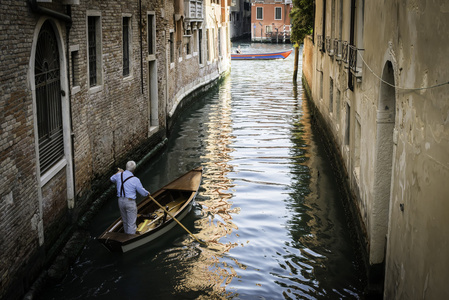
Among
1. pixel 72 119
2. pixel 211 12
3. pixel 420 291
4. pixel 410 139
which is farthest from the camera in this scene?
pixel 211 12

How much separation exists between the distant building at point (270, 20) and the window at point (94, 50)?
58.1 meters

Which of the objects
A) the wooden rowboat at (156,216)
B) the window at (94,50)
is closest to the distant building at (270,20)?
the window at (94,50)

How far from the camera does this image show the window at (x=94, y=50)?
11.2 metres

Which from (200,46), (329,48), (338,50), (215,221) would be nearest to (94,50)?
(215,221)

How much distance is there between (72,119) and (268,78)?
26.0 m

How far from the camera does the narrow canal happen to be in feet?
26.4

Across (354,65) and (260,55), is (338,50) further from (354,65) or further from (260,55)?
(260,55)

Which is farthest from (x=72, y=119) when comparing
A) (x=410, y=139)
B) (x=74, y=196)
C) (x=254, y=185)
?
(x=410, y=139)

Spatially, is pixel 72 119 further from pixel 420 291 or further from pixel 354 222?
pixel 420 291

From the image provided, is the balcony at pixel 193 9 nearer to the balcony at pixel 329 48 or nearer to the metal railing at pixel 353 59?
the balcony at pixel 329 48

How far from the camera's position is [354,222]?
9.68 meters

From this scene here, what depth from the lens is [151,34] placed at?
15.7 m

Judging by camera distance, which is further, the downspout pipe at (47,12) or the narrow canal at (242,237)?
the narrow canal at (242,237)

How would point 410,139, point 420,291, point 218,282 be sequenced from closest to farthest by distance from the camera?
point 420,291 < point 410,139 < point 218,282
